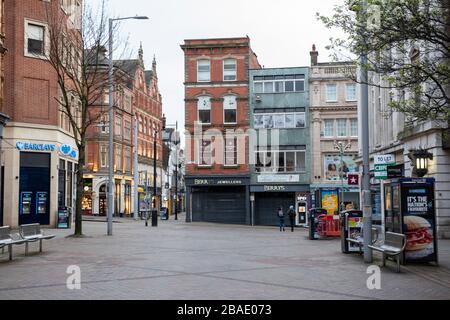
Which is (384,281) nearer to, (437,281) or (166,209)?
(437,281)

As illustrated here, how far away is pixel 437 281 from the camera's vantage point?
12.2 metres

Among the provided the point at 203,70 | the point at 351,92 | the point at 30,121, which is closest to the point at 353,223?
the point at 30,121

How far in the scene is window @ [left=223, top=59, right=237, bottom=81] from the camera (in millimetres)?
52969

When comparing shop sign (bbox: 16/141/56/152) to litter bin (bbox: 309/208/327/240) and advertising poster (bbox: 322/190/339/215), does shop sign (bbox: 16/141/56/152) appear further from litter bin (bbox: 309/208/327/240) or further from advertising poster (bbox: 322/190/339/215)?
litter bin (bbox: 309/208/327/240)

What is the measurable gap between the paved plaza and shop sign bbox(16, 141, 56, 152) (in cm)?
1710

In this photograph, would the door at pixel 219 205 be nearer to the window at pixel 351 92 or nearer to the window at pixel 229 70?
the window at pixel 229 70

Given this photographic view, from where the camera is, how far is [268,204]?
5194cm

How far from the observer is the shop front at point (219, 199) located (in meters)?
51.7

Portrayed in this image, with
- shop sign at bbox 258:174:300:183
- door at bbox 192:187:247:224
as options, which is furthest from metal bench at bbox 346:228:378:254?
door at bbox 192:187:247:224

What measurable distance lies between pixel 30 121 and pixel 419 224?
87.6ft

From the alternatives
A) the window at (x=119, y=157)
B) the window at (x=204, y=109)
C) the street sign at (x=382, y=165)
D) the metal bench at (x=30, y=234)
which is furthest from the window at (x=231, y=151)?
the metal bench at (x=30, y=234)
